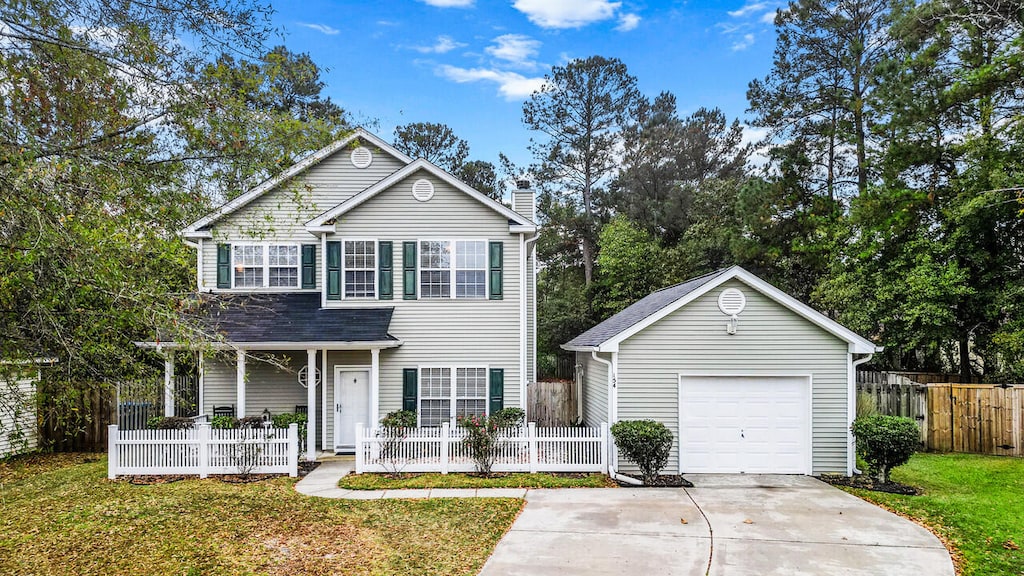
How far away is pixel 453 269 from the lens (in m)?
14.2

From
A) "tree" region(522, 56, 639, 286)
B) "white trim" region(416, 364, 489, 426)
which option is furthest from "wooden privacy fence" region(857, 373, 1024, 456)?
"tree" region(522, 56, 639, 286)

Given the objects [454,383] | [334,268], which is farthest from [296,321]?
A: [454,383]

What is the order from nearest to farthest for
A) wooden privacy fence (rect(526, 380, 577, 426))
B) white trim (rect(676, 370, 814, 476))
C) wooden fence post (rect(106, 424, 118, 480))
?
wooden fence post (rect(106, 424, 118, 480)) < white trim (rect(676, 370, 814, 476)) < wooden privacy fence (rect(526, 380, 577, 426))

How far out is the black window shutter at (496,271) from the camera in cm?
1413

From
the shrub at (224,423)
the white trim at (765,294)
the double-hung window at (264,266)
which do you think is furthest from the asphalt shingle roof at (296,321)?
the white trim at (765,294)

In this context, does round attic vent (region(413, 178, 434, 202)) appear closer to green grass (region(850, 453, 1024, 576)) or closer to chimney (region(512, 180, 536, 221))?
chimney (region(512, 180, 536, 221))

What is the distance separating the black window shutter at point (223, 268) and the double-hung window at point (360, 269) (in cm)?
306

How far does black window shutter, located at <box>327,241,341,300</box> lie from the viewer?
1416 cm

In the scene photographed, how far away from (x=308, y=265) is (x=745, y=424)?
34.7ft

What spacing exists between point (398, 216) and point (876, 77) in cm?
1545

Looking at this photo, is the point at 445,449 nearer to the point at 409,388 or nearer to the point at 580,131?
the point at 409,388

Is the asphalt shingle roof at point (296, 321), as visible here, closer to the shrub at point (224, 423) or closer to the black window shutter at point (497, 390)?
the shrub at point (224, 423)

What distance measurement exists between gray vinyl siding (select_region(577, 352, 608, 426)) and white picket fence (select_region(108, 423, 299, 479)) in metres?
6.18

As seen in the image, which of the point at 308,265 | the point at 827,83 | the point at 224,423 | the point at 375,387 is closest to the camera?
the point at 224,423
